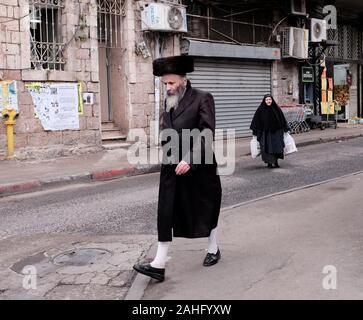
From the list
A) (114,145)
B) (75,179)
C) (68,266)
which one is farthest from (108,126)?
(68,266)

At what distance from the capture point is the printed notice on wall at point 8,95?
12039 mm

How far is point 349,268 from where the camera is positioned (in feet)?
14.7

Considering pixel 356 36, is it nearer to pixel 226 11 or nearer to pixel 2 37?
pixel 226 11

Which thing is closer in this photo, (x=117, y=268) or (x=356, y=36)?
(x=117, y=268)

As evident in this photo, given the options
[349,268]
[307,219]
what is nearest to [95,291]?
[349,268]

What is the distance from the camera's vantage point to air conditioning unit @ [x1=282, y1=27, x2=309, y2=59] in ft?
63.1

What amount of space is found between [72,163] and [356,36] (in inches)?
685

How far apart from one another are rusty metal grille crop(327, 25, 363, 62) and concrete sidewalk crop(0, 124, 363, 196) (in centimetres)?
1095

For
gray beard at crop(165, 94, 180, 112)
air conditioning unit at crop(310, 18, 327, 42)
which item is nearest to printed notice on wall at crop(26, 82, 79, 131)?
gray beard at crop(165, 94, 180, 112)

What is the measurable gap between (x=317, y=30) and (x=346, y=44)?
4.56 m

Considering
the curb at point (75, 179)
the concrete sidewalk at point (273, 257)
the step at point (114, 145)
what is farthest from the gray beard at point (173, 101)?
the step at point (114, 145)

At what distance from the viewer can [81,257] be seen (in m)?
5.33

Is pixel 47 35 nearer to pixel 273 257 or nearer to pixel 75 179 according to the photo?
pixel 75 179

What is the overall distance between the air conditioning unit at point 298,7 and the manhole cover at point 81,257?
1602 centimetres
